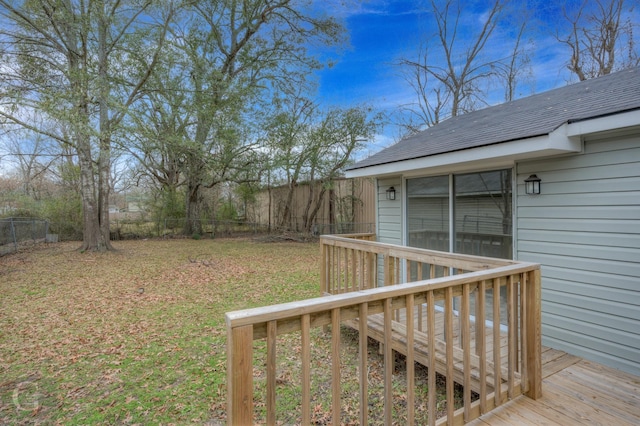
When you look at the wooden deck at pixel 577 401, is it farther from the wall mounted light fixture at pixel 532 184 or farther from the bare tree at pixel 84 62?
the bare tree at pixel 84 62

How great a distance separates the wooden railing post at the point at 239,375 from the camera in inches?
50.7

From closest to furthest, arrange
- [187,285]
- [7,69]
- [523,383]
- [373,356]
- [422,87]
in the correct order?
1. [523,383]
2. [373,356]
3. [187,285]
4. [7,69]
5. [422,87]

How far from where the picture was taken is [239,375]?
131 cm

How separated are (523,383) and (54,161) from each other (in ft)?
55.7

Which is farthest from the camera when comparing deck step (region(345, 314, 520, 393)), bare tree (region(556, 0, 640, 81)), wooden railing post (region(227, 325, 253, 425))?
bare tree (region(556, 0, 640, 81))

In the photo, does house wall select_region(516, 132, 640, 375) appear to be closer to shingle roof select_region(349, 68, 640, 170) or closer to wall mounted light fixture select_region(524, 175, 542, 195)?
wall mounted light fixture select_region(524, 175, 542, 195)

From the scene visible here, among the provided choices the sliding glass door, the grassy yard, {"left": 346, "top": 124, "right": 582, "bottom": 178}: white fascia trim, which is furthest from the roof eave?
the grassy yard

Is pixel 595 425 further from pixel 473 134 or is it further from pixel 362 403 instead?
pixel 473 134

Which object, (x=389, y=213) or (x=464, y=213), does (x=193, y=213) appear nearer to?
(x=389, y=213)

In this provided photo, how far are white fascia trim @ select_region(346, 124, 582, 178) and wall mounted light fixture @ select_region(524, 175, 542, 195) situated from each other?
0.24 meters

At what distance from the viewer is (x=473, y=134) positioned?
4230mm

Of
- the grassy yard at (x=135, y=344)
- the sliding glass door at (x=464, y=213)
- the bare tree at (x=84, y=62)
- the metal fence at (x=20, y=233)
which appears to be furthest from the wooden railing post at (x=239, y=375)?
the metal fence at (x=20, y=233)

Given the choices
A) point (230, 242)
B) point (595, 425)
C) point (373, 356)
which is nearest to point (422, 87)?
point (230, 242)

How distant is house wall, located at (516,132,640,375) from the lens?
9.34 ft
